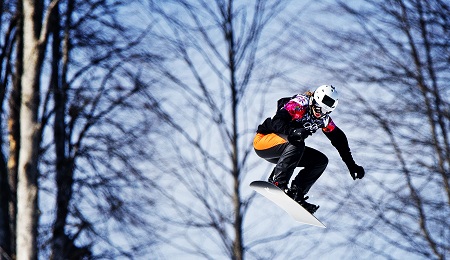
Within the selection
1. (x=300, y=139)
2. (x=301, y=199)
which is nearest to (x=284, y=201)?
(x=301, y=199)

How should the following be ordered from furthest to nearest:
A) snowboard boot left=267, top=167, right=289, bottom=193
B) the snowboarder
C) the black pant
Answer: snowboard boot left=267, top=167, right=289, bottom=193 → the black pant → the snowboarder

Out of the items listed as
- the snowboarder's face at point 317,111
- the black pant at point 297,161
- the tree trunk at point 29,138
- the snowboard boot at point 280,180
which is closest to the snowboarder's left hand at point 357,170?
the black pant at point 297,161

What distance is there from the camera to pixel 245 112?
42.9ft

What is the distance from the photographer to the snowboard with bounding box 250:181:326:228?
859cm

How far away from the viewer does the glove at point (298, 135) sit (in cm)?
770

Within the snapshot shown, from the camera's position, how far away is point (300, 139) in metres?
7.75

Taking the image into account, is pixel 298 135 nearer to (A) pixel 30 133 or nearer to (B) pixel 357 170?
(B) pixel 357 170

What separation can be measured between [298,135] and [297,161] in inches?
27.2

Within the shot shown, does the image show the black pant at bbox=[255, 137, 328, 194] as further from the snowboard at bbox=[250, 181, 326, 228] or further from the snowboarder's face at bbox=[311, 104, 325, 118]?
the snowboarder's face at bbox=[311, 104, 325, 118]

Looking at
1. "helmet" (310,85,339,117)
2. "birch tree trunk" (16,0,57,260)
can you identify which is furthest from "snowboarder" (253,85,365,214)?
"birch tree trunk" (16,0,57,260)

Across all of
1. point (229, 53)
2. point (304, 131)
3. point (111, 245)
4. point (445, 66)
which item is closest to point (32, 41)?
point (229, 53)

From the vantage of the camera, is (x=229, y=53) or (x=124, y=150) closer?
(x=229, y=53)

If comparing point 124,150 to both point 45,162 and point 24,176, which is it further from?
point 24,176

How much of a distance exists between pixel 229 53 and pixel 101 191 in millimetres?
3228
